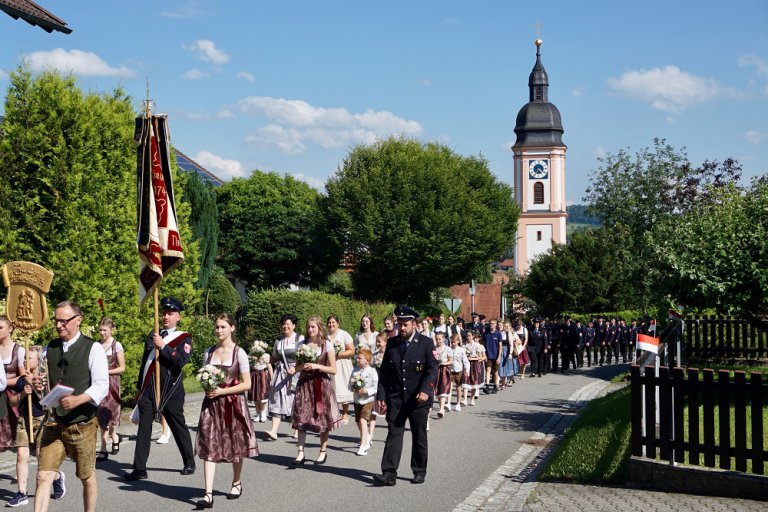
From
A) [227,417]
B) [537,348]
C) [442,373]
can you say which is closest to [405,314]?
[227,417]

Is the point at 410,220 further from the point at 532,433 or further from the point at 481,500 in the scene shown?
the point at 481,500

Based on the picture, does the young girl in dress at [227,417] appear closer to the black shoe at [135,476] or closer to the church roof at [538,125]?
the black shoe at [135,476]

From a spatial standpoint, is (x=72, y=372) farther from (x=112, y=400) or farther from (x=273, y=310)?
(x=273, y=310)

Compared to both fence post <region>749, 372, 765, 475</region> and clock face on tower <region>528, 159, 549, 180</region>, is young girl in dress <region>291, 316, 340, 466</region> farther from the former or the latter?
clock face on tower <region>528, 159, 549, 180</region>

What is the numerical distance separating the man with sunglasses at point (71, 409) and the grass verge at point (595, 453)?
511cm

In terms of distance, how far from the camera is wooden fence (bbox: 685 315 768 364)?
2366 centimetres

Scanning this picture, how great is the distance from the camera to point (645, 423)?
974cm

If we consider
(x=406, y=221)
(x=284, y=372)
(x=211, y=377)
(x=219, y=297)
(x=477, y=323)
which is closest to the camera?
(x=211, y=377)

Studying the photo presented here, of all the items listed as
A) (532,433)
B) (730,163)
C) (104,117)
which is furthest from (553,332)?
(104,117)

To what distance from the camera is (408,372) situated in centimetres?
1052

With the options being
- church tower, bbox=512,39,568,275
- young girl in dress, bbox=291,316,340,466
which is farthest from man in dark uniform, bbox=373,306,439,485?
church tower, bbox=512,39,568,275

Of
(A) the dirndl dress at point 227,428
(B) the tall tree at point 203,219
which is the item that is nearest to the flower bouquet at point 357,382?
(A) the dirndl dress at point 227,428

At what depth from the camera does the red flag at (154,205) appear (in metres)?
11.5

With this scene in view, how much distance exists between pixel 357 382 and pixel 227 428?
370 cm
